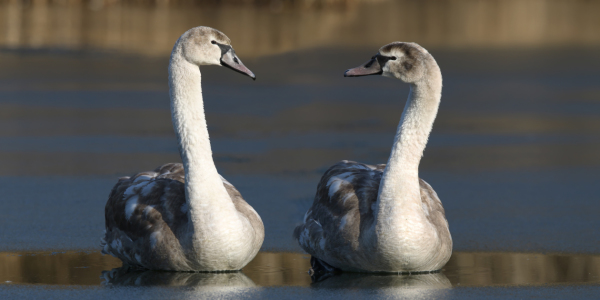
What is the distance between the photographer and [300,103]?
15.5m

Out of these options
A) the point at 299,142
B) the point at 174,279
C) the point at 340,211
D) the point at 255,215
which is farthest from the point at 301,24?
the point at 174,279

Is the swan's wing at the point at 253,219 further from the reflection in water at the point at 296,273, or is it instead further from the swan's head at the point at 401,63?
the swan's head at the point at 401,63

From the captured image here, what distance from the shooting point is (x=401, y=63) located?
6738mm

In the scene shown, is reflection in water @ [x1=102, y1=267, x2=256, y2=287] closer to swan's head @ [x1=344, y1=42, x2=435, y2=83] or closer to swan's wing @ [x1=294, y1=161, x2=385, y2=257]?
swan's wing @ [x1=294, y1=161, x2=385, y2=257]

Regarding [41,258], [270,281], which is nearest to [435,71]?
[270,281]

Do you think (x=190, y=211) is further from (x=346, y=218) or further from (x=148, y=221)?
(x=346, y=218)

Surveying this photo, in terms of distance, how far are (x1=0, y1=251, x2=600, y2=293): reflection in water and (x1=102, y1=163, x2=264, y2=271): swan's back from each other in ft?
0.39

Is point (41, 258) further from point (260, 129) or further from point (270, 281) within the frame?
point (260, 129)

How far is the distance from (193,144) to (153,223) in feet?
2.33

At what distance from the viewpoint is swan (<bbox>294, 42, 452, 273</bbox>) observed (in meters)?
6.40

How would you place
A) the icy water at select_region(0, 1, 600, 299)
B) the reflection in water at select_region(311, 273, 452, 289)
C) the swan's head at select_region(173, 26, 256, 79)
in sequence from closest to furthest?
the reflection in water at select_region(311, 273, 452, 289) → the icy water at select_region(0, 1, 600, 299) → the swan's head at select_region(173, 26, 256, 79)

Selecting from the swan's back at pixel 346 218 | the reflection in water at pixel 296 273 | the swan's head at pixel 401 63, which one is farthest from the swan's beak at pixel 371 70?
the reflection in water at pixel 296 273

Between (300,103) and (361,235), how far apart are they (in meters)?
9.10

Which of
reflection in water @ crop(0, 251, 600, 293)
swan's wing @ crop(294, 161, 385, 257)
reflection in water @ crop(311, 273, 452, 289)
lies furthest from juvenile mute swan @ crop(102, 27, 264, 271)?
reflection in water @ crop(311, 273, 452, 289)
